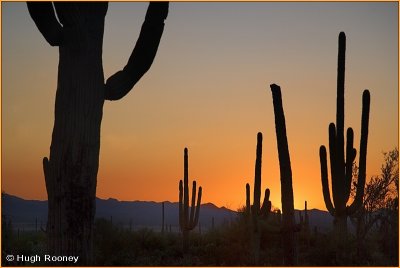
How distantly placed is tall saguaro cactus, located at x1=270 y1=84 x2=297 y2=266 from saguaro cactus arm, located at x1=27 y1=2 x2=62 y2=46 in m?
6.12

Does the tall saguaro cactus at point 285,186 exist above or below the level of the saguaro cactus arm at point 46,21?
below

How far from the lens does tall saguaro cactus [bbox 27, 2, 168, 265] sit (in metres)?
7.14

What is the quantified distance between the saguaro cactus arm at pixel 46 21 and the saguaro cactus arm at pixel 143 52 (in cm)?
88

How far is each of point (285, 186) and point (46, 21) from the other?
6.33 meters

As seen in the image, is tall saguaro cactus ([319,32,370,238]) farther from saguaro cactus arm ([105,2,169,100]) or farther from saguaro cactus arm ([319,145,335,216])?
saguaro cactus arm ([105,2,169,100])

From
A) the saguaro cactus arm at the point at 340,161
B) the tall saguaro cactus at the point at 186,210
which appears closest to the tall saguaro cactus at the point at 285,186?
the saguaro cactus arm at the point at 340,161

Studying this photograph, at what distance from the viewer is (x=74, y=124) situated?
717 centimetres

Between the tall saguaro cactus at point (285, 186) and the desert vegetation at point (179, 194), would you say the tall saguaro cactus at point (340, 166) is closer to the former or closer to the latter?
the desert vegetation at point (179, 194)

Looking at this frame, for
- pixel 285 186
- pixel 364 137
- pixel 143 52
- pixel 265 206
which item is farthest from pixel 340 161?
pixel 143 52

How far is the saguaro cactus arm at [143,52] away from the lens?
26.3 ft

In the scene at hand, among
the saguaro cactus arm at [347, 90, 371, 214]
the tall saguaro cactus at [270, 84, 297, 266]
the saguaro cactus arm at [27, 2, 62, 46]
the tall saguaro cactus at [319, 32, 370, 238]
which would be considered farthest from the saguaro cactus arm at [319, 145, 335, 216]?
the saguaro cactus arm at [27, 2, 62, 46]

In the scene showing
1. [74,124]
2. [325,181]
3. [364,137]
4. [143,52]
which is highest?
[364,137]

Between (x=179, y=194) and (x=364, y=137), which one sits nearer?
(x=364, y=137)

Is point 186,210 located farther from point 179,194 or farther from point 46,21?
point 46,21
